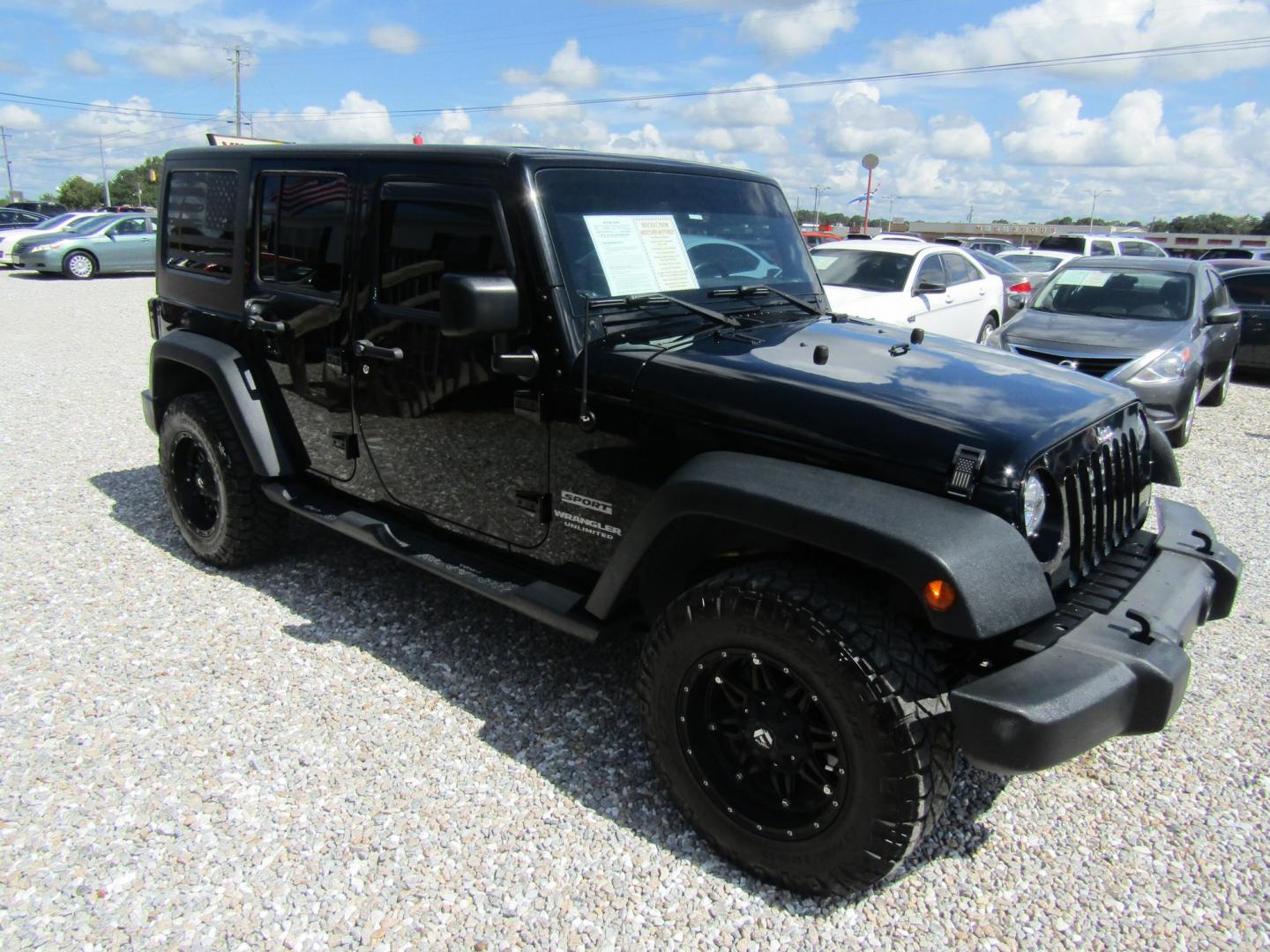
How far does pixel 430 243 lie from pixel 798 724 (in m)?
2.04

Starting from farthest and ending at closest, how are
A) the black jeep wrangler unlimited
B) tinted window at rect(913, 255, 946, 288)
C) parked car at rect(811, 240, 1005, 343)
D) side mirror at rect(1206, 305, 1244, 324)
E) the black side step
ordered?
1. tinted window at rect(913, 255, 946, 288)
2. parked car at rect(811, 240, 1005, 343)
3. side mirror at rect(1206, 305, 1244, 324)
4. the black side step
5. the black jeep wrangler unlimited

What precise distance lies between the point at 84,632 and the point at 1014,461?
3661 millimetres

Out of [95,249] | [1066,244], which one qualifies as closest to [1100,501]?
[1066,244]

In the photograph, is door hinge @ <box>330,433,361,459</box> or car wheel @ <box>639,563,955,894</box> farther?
door hinge @ <box>330,433,361,459</box>

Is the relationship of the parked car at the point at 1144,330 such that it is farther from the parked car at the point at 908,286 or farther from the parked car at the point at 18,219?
the parked car at the point at 18,219

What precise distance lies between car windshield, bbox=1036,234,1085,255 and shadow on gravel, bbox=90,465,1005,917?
2031 centimetres

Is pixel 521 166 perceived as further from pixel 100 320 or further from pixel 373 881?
pixel 100 320

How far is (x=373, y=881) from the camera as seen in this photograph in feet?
7.84

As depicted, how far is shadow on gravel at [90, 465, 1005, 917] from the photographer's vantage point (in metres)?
2.65

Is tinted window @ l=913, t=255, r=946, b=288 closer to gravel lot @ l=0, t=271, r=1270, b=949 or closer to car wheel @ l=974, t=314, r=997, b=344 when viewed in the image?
car wheel @ l=974, t=314, r=997, b=344

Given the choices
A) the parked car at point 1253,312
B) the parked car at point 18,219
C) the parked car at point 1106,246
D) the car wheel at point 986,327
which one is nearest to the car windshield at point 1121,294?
the car wheel at point 986,327

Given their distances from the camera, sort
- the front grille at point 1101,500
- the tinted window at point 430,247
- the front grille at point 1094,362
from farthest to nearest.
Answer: the front grille at point 1094,362 < the tinted window at point 430,247 < the front grille at point 1101,500

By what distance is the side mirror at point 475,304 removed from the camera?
99.2 inches

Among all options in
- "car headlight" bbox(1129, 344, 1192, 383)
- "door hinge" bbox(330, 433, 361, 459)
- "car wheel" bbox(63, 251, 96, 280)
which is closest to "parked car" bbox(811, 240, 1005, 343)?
"car headlight" bbox(1129, 344, 1192, 383)
